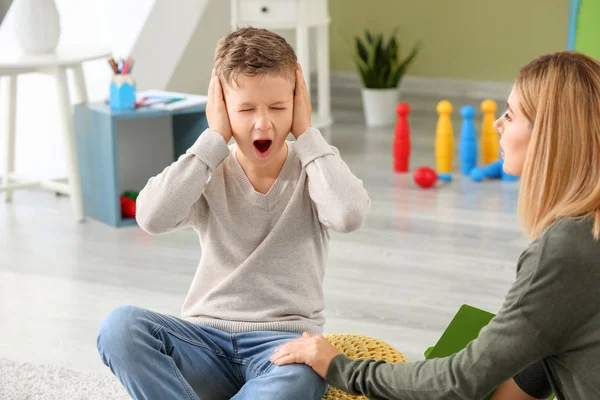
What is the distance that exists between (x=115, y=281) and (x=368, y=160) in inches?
55.3

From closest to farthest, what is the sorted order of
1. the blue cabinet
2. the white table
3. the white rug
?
1. the white rug
2. the white table
3. the blue cabinet

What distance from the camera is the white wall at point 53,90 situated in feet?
11.2

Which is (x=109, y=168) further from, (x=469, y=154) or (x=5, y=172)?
(x=469, y=154)

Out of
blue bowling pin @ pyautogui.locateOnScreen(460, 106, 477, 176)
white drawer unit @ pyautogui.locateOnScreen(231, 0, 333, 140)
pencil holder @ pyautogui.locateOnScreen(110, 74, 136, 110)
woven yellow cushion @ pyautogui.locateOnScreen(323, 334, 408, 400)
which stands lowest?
blue bowling pin @ pyautogui.locateOnScreen(460, 106, 477, 176)

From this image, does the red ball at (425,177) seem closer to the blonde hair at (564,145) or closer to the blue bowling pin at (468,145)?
the blue bowling pin at (468,145)

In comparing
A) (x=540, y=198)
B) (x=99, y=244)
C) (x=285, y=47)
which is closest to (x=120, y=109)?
(x=99, y=244)

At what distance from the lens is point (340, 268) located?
2436 millimetres

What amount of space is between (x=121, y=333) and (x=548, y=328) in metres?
0.60

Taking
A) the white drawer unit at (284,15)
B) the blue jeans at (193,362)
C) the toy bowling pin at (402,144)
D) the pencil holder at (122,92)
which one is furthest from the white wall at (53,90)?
the blue jeans at (193,362)

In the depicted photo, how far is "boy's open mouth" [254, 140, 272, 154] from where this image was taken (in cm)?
148

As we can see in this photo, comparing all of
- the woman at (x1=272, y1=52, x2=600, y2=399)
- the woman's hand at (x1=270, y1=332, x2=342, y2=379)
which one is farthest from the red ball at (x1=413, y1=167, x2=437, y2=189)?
the woman at (x1=272, y1=52, x2=600, y2=399)

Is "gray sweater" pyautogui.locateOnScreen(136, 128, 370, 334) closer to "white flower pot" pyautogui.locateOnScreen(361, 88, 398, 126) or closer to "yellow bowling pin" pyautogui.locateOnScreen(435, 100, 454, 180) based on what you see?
"yellow bowling pin" pyautogui.locateOnScreen(435, 100, 454, 180)

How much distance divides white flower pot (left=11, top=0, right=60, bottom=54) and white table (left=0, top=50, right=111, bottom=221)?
32 millimetres

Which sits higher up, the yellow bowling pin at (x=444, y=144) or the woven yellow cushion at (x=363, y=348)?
the woven yellow cushion at (x=363, y=348)
